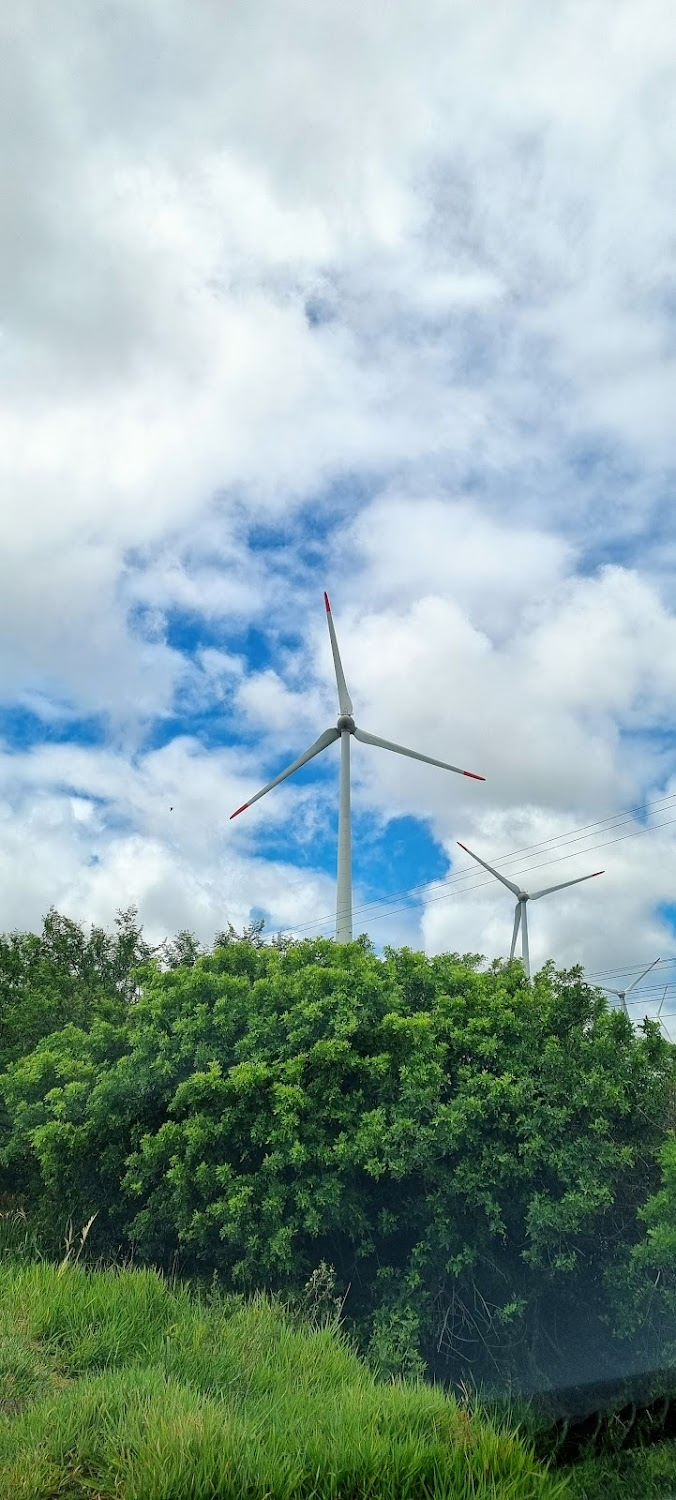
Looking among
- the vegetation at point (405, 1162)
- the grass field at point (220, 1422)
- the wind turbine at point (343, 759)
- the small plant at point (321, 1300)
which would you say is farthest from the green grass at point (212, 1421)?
the wind turbine at point (343, 759)

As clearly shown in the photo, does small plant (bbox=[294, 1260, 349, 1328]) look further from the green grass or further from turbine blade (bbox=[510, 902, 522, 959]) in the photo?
turbine blade (bbox=[510, 902, 522, 959])

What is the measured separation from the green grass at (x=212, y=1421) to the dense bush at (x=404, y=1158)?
299 cm

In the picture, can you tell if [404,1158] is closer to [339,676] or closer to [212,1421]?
[212,1421]

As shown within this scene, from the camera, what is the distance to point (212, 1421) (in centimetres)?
627

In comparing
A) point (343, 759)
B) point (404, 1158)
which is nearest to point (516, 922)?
point (343, 759)

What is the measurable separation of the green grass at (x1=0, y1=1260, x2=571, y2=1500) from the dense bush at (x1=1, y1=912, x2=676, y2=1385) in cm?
299

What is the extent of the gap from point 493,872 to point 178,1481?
3219 centimetres

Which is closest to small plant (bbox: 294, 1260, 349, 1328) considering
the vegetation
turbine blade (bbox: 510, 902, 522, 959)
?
the vegetation

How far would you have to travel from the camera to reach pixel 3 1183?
17125 millimetres

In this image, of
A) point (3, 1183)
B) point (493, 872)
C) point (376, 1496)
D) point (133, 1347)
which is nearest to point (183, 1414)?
point (376, 1496)

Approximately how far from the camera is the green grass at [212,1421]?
5910 millimetres

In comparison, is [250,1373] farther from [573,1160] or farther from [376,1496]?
[573,1160]

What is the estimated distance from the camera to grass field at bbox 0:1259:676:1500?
5.93 m

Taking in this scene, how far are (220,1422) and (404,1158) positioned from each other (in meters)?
5.66
